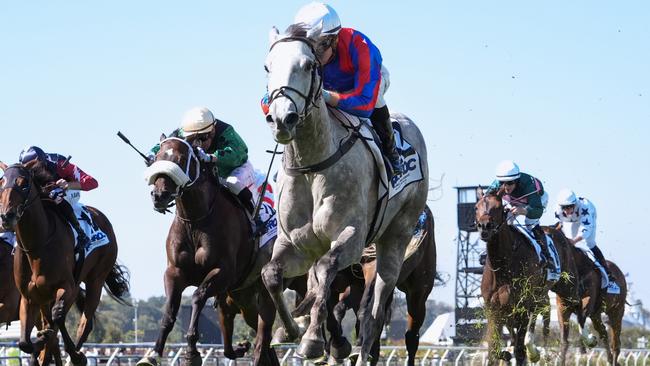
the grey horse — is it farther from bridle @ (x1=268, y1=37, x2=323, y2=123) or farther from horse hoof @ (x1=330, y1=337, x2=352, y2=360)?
horse hoof @ (x1=330, y1=337, x2=352, y2=360)

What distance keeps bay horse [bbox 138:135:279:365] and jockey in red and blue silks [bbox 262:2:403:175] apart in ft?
8.23

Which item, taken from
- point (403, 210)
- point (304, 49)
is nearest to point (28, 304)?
point (403, 210)

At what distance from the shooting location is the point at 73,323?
2121 inches

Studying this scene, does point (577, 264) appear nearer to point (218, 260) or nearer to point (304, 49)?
point (218, 260)

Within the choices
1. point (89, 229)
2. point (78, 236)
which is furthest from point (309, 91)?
point (89, 229)

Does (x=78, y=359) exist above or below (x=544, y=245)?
below

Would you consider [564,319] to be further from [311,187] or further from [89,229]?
[311,187]

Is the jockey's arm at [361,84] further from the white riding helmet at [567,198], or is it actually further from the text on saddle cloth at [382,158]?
the white riding helmet at [567,198]

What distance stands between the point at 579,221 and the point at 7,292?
9.08 metres

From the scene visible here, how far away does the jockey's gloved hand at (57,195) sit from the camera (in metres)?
14.0

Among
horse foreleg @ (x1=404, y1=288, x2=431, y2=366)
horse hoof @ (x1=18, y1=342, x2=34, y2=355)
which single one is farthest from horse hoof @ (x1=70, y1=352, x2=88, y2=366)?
horse foreleg @ (x1=404, y1=288, x2=431, y2=366)

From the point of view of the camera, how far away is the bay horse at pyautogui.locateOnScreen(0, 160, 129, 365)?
1309 centimetres

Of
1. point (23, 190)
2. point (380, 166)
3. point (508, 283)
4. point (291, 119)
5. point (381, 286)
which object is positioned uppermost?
point (23, 190)

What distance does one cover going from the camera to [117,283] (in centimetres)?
1647
